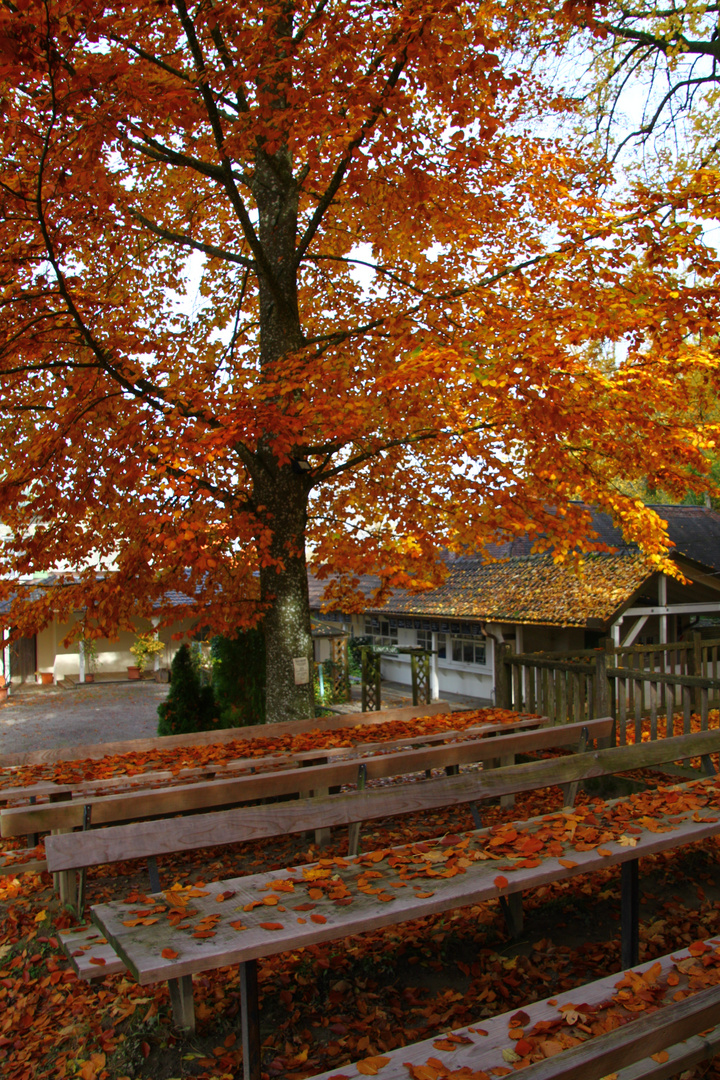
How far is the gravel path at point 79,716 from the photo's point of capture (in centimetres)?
1658

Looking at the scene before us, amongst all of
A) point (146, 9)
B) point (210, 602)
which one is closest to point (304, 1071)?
point (210, 602)

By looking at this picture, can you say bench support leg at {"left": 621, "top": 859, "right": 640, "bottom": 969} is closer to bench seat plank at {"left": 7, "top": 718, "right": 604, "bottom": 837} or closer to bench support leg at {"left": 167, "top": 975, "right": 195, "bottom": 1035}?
bench seat plank at {"left": 7, "top": 718, "right": 604, "bottom": 837}

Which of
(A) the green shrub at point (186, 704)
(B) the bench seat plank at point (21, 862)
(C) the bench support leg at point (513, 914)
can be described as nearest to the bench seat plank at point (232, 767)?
(B) the bench seat plank at point (21, 862)

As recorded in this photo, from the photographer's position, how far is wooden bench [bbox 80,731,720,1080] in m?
2.61

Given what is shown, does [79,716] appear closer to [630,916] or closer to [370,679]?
[370,679]

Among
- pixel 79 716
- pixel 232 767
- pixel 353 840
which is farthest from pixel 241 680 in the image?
pixel 79 716

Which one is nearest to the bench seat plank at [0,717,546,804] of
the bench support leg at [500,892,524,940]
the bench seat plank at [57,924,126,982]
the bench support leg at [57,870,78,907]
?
the bench support leg at [57,870,78,907]

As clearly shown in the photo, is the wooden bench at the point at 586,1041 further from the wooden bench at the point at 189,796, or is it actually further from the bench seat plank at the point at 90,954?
the wooden bench at the point at 189,796

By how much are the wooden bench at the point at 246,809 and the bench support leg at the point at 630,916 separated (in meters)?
0.89

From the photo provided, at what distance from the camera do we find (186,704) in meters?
11.6

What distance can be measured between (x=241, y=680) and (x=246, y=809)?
315 inches

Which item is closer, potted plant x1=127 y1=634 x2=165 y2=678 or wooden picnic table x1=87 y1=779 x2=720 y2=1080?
wooden picnic table x1=87 y1=779 x2=720 y2=1080

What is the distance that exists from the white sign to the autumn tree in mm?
60

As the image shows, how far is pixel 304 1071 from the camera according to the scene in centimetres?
296
